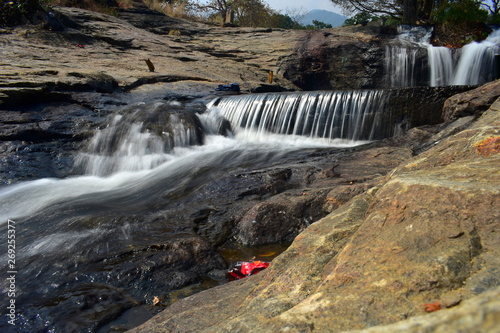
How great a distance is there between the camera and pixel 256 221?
423cm

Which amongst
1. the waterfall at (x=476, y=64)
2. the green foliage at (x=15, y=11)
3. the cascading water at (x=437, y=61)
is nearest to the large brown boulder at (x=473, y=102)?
the waterfall at (x=476, y=64)

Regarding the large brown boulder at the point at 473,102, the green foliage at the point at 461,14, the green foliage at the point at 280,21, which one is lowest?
the large brown boulder at the point at 473,102

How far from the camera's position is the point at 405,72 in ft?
49.2

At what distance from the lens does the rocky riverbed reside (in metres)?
1.42

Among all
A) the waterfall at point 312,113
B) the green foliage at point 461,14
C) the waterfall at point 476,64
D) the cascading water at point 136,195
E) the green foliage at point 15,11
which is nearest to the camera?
the cascading water at point 136,195

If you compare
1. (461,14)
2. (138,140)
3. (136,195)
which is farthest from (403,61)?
(136,195)

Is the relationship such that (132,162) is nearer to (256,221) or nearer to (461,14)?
(256,221)

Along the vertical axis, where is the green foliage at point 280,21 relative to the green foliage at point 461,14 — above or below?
above

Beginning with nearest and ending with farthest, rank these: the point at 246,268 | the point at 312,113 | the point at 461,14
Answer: the point at 246,268, the point at 312,113, the point at 461,14

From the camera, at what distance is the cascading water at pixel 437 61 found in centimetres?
1284

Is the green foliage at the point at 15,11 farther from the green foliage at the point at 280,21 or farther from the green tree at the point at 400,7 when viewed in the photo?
the green foliage at the point at 280,21

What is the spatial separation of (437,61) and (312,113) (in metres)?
7.69

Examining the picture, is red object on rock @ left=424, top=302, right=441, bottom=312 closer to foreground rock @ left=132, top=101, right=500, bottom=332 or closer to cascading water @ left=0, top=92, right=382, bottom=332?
foreground rock @ left=132, top=101, right=500, bottom=332

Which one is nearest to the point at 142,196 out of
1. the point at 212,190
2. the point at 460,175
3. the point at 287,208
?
the point at 212,190
